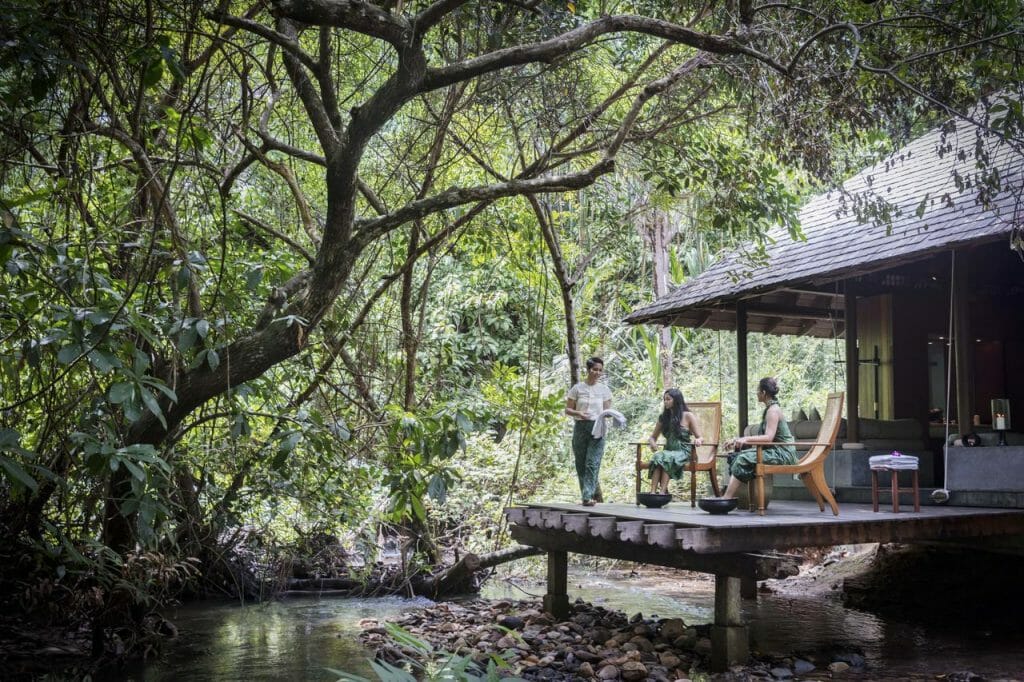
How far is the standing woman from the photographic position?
8156 millimetres

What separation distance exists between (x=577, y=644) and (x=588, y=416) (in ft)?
6.13

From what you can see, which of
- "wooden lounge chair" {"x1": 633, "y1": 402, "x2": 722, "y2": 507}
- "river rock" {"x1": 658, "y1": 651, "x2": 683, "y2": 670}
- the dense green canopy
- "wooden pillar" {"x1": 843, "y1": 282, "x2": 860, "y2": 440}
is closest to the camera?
the dense green canopy

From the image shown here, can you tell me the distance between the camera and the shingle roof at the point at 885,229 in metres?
8.16

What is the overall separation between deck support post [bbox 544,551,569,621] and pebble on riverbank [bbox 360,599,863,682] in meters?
0.10

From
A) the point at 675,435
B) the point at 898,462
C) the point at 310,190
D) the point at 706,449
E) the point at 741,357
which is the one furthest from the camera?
the point at 741,357

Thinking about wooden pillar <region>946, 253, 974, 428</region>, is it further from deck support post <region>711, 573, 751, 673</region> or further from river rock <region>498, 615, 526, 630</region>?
river rock <region>498, 615, 526, 630</region>

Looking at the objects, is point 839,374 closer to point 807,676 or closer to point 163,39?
point 807,676

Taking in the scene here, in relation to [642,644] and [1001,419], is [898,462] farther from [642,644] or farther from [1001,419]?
[642,644]

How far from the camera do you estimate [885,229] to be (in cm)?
970

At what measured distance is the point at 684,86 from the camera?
29.8 feet

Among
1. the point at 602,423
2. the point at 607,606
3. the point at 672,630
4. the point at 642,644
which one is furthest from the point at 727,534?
the point at 607,606

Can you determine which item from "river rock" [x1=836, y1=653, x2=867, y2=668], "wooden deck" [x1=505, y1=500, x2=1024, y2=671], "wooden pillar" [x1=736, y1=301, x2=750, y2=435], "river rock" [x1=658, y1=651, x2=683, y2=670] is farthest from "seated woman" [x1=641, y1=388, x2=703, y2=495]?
"wooden pillar" [x1=736, y1=301, x2=750, y2=435]

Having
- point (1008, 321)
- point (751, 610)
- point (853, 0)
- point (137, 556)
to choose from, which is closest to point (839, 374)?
point (1008, 321)

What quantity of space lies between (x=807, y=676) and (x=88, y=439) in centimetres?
470
